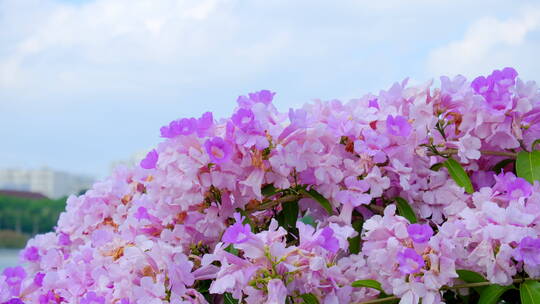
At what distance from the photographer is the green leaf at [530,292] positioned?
1.24 m

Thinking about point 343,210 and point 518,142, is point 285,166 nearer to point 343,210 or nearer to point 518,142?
point 343,210

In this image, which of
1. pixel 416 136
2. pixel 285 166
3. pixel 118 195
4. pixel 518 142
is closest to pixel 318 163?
pixel 285 166

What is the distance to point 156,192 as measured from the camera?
4.88 ft

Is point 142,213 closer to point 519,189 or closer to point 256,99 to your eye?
point 256,99

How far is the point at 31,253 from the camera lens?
2305 millimetres

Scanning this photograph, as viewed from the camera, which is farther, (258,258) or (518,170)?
(518,170)

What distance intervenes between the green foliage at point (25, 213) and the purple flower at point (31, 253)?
26.8 metres

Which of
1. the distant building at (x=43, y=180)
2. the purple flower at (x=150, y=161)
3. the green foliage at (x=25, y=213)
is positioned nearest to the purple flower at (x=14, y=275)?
the purple flower at (x=150, y=161)

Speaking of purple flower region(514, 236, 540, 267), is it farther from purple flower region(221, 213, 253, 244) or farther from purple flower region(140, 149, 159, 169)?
purple flower region(140, 149, 159, 169)

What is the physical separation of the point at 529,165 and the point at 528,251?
33 centimetres

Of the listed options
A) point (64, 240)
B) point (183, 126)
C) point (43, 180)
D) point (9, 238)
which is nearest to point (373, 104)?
point (183, 126)

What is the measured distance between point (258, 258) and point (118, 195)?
877 millimetres

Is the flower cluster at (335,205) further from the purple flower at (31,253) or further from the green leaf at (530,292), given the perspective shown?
the purple flower at (31,253)

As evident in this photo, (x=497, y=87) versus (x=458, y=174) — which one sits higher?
(x=497, y=87)
